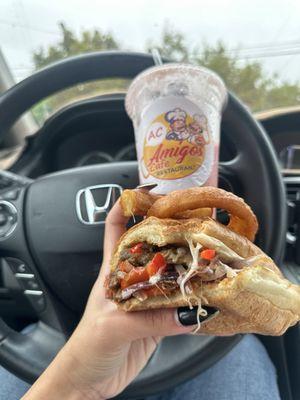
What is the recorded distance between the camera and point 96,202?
120 cm

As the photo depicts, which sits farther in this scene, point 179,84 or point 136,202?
point 179,84

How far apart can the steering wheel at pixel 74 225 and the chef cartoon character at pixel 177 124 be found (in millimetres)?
248

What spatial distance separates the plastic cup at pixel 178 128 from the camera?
0.93m

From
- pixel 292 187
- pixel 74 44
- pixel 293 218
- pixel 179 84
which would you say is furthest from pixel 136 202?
pixel 74 44

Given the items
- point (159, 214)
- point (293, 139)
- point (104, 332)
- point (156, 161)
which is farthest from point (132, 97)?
point (293, 139)

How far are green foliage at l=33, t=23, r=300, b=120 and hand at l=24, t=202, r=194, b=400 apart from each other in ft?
2.69

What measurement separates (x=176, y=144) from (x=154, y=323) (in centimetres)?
38

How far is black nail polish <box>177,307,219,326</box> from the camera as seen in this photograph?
74 centimetres

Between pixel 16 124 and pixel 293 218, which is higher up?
pixel 16 124

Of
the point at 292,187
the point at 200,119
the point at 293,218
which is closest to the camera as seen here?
the point at 200,119

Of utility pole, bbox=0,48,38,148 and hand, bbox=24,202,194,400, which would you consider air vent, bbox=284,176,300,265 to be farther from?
utility pole, bbox=0,48,38,148

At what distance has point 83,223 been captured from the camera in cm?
119

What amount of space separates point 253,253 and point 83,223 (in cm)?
56

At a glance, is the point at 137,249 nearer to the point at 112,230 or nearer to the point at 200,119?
the point at 112,230
